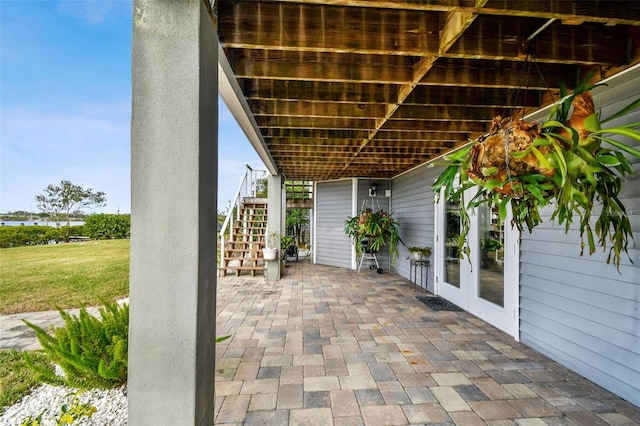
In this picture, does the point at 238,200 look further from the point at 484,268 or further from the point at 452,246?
the point at 484,268

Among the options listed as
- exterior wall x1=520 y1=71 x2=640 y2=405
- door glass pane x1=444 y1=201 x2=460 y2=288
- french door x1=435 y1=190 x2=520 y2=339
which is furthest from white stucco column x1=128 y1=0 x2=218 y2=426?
door glass pane x1=444 y1=201 x2=460 y2=288

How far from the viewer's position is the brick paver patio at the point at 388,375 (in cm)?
190

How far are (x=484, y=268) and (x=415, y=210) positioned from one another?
2.34m

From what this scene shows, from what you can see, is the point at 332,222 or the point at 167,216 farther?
the point at 332,222

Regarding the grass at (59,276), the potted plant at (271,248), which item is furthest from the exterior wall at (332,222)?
the grass at (59,276)

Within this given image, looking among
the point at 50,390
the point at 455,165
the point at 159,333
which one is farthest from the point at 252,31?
the point at 50,390

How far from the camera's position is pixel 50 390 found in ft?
6.81

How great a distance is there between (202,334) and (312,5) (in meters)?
A: 1.89

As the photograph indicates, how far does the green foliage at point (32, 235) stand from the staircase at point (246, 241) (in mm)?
4270

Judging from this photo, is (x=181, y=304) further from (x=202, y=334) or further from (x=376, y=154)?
(x=376, y=154)

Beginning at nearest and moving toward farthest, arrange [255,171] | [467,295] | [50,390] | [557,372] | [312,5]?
[312,5] < [50,390] < [557,372] < [467,295] < [255,171]

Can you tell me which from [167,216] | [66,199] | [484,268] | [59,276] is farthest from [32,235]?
[484,268]

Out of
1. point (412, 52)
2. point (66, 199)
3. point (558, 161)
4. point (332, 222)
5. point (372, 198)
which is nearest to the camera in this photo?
point (558, 161)

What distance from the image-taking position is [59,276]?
5.43 m
